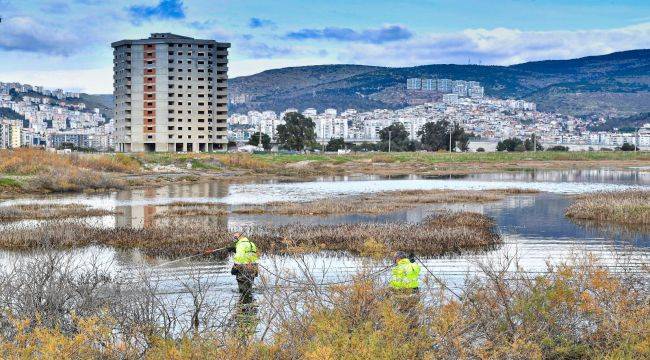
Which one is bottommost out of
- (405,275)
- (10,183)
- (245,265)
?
(245,265)

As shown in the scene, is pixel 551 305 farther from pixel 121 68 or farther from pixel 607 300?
pixel 121 68

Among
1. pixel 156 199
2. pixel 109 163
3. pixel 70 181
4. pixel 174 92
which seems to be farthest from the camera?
pixel 174 92

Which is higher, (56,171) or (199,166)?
(56,171)

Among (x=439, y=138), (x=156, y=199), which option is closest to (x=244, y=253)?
(x=156, y=199)

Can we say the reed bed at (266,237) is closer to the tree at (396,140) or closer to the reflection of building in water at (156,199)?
the reflection of building in water at (156,199)

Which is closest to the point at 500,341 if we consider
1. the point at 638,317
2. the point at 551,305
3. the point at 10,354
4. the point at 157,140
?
the point at 551,305

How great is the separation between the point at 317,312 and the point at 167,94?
142m

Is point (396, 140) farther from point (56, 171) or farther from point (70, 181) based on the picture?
point (70, 181)

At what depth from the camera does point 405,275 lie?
588 inches

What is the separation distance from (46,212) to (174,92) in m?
111

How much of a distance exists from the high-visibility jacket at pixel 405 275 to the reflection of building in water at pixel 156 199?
19.9 meters

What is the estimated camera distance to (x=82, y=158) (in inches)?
3056

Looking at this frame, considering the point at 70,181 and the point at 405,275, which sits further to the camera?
the point at 70,181

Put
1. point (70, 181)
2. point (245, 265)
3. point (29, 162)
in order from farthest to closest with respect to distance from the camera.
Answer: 1. point (29, 162)
2. point (70, 181)
3. point (245, 265)
